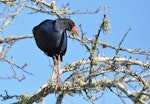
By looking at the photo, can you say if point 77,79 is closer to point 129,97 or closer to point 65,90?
point 65,90

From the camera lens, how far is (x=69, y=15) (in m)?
6.91

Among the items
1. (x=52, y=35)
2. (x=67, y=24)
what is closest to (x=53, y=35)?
(x=52, y=35)

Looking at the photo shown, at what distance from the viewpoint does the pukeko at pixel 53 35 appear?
226 inches

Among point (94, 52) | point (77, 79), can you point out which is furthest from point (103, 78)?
point (94, 52)

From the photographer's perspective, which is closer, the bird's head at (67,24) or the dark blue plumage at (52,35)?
the dark blue plumage at (52,35)

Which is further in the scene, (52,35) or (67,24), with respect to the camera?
(67,24)

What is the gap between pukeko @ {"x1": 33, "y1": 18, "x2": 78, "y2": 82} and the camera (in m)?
5.75

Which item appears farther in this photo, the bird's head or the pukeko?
the bird's head

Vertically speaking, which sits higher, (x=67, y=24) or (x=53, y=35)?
(x=67, y=24)

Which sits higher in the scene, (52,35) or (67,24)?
(67,24)

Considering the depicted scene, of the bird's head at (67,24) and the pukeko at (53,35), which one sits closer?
the pukeko at (53,35)

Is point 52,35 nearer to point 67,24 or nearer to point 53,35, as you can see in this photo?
point 53,35

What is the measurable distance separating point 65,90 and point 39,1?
2.24m

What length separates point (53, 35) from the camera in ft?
18.9
